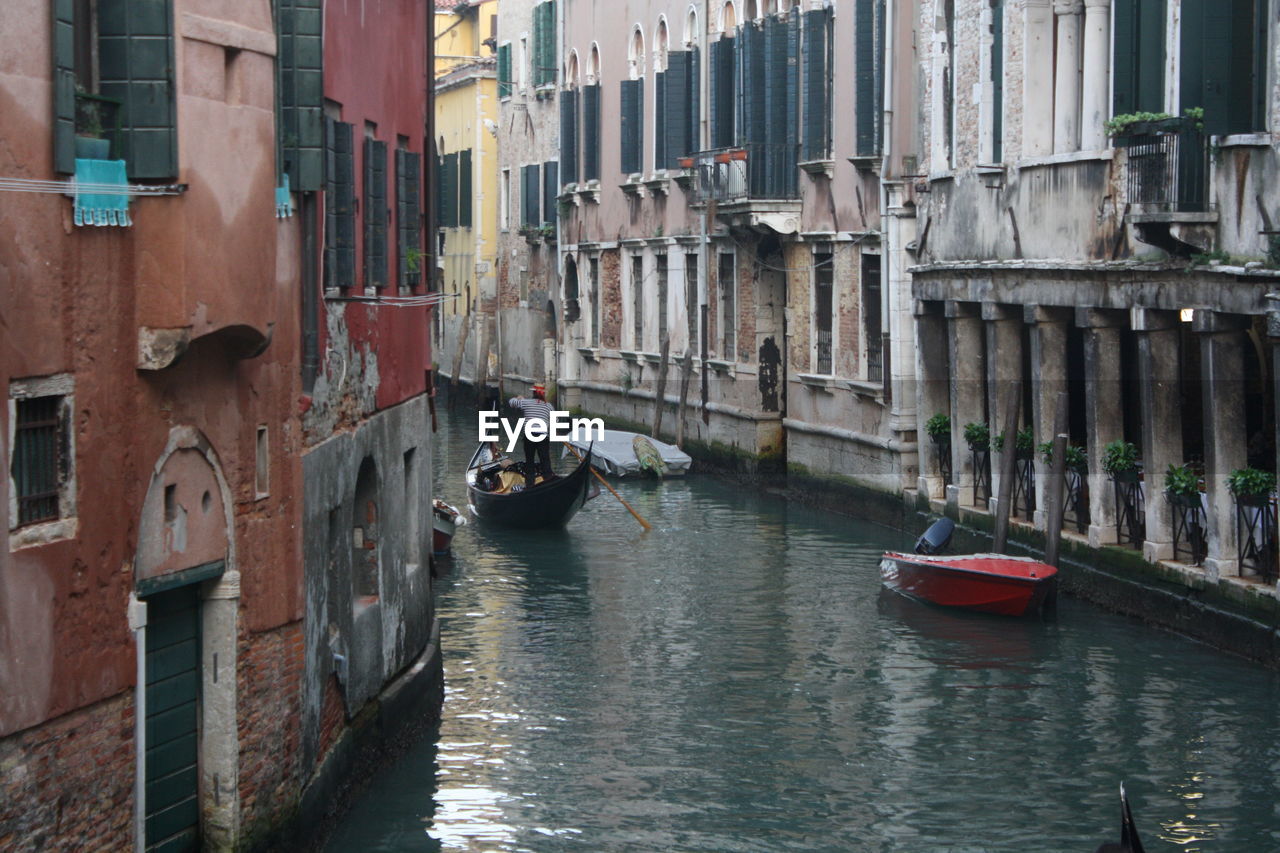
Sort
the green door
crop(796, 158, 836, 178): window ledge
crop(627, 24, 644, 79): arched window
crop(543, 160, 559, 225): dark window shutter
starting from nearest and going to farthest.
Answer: the green door < crop(796, 158, 836, 178): window ledge < crop(627, 24, 644, 79): arched window < crop(543, 160, 559, 225): dark window shutter

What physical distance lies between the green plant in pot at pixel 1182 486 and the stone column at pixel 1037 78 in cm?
359

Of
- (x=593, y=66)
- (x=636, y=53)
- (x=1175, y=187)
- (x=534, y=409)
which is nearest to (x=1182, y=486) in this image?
(x=1175, y=187)

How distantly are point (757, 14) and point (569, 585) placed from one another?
32.2ft

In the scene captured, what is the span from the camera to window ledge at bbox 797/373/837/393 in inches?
887

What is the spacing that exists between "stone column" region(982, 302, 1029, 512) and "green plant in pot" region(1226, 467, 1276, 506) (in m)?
4.30

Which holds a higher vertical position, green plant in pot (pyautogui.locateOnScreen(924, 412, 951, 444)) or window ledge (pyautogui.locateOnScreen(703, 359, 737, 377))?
window ledge (pyautogui.locateOnScreen(703, 359, 737, 377))

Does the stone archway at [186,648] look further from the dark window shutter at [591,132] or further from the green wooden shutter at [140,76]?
the dark window shutter at [591,132]

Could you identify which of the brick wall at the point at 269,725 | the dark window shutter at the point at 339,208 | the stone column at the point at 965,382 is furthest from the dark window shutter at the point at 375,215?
the stone column at the point at 965,382

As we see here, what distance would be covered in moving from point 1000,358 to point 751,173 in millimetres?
7238

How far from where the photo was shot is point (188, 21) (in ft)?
22.3

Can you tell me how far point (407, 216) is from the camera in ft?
40.4

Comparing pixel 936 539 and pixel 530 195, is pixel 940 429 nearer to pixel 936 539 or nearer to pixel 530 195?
pixel 936 539

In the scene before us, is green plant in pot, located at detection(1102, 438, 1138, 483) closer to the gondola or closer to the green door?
the gondola

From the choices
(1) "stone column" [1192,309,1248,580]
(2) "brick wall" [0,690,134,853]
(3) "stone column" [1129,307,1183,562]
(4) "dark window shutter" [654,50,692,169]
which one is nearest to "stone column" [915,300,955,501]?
(3) "stone column" [1129,307,1183,562]
